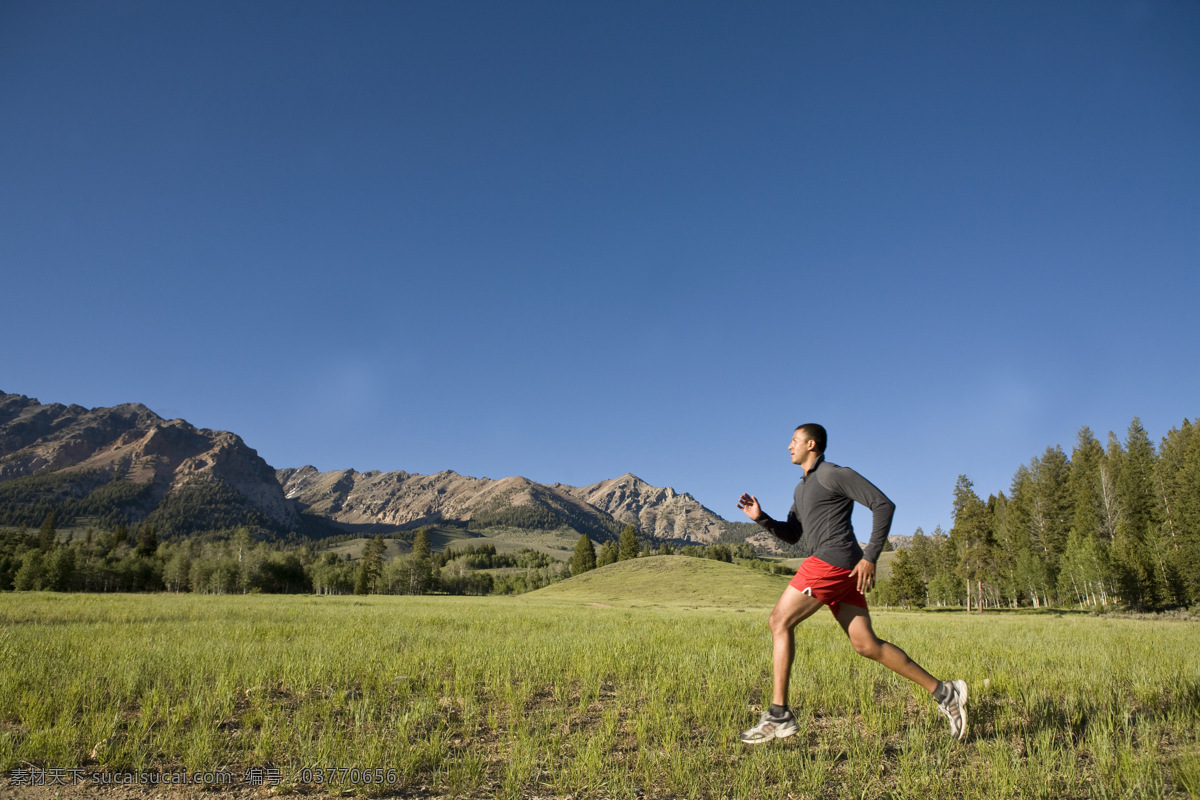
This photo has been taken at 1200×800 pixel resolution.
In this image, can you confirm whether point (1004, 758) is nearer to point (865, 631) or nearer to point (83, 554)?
point (865, 631)

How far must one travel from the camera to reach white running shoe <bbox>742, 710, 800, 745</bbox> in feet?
15.0

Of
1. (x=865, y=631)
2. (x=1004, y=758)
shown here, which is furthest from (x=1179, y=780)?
(x=865, y=631)

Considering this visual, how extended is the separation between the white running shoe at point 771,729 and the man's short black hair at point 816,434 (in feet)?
7.63

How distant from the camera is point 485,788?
12.6 ft

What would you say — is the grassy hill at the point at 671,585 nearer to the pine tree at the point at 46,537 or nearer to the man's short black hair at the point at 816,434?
the man's short black hair at the point at 816,434

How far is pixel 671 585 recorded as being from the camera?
6994 centimetres

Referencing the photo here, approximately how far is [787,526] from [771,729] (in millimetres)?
1780

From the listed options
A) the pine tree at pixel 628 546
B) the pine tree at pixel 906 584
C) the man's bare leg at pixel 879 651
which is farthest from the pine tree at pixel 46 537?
the man's bare leg at pixel 879 651

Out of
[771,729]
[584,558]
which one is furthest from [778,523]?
[584,558]

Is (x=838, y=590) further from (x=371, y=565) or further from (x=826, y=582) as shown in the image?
(x=371, y=565)

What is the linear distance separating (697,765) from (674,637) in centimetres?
842

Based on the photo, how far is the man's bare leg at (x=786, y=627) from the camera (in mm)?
4789

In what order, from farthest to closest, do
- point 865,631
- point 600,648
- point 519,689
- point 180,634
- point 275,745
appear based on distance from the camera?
point 180,634 < point 600,648 < point 519,689 < point 865,631 < point 275,745

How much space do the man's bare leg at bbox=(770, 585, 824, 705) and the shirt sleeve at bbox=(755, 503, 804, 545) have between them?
635 millimetres
